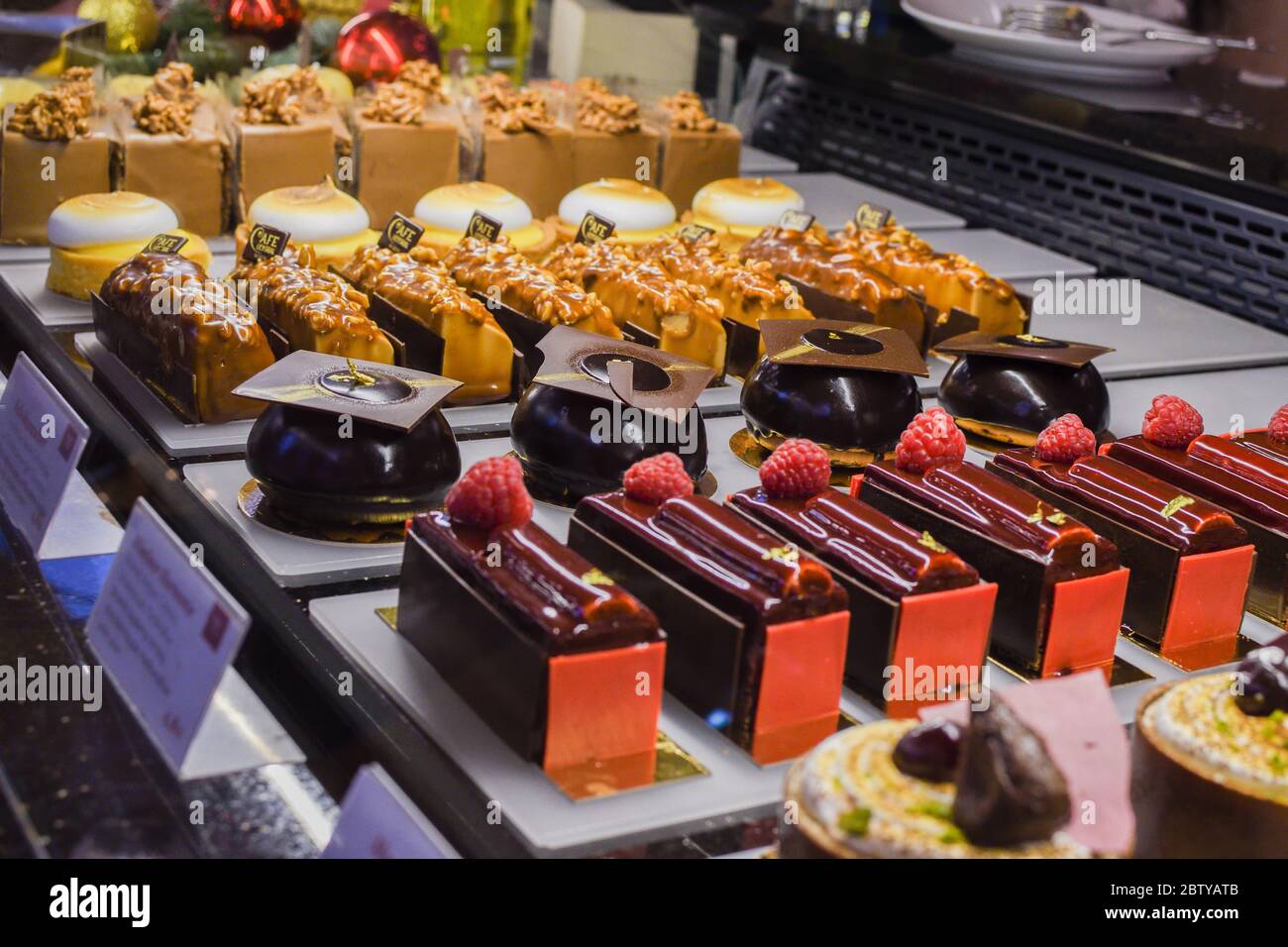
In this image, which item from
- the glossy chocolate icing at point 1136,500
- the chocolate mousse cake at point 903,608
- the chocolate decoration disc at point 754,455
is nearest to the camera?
the chocolate mousse cake at point 903,608

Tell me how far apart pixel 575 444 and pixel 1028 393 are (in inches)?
34.5

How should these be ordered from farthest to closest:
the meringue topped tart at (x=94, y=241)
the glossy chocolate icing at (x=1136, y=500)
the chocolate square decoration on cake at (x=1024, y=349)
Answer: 1. the meringue topped tart at (x=94, y=241)
2. the chocolate square decoration on cake at (x=1024, y=349)
3. the glossy chocolate icing at (x=1136, y=500)

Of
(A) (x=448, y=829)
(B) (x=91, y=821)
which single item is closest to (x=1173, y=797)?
(A) (x=448, y=829)

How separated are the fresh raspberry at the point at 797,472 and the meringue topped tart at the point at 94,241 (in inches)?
63.0

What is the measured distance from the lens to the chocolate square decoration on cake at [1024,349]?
2.70 m

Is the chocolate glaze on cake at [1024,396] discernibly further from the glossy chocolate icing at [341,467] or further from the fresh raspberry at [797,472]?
the glossy chocolate icing at [341,467]

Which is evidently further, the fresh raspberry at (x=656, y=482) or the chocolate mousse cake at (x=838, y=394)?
the chocolate mousse cake at (x=838, y=394)

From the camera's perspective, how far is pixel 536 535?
6.09ft

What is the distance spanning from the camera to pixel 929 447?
→ 221 centimetres

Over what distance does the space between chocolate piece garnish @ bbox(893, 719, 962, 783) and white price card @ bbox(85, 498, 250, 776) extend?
2.25ft

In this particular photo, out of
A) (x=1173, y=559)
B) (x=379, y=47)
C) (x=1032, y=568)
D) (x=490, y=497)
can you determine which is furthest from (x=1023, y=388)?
(x=379, y=47)

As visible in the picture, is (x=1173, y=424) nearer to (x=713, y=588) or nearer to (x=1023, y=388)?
(x=1023, y=388)

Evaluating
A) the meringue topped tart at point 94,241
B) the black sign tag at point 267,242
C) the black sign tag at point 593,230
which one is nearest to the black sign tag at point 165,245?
the meringue topped tart at point 94,241
